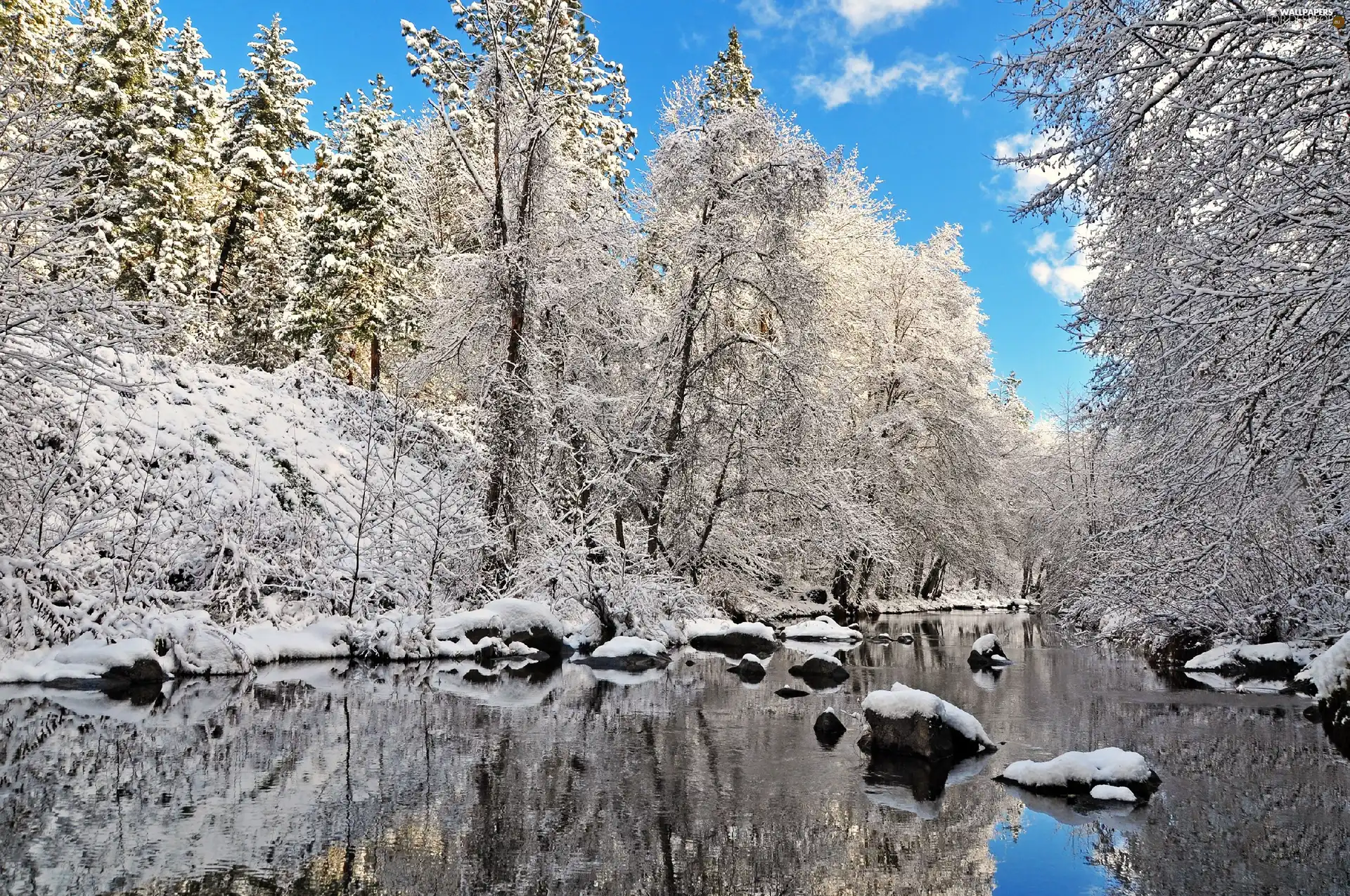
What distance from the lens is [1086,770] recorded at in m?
6.72

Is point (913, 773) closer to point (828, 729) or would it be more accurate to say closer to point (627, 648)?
point (828, 729)

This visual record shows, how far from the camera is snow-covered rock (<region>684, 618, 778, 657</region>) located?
57.0ft

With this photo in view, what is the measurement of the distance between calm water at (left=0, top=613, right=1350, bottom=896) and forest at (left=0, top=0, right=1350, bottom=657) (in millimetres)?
2258

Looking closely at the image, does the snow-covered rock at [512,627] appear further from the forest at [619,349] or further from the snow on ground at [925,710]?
the snow on ground at [925,710]

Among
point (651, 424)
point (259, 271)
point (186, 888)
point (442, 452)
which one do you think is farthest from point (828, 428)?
point (259, 271)

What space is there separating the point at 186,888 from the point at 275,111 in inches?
1526

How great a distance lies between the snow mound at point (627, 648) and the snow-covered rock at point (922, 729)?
704 cm

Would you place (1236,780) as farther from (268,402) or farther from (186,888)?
(268,402)

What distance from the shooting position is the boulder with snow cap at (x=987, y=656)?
1518cm

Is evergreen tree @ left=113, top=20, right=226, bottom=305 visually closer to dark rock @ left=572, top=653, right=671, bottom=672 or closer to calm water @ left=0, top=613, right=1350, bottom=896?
dark rock @ left=572, top=653, right=671, bottom=672

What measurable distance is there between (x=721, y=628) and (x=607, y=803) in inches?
481

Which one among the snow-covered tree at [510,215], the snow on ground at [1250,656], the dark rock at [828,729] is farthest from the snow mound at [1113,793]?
the snow-covered tree at [510,215]

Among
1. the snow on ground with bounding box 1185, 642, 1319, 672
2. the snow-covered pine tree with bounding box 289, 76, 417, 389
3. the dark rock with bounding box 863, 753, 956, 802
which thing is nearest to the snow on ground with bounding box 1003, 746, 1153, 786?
the dark rock with bounding box 863, 753, 956, 802

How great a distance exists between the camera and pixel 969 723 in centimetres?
810
